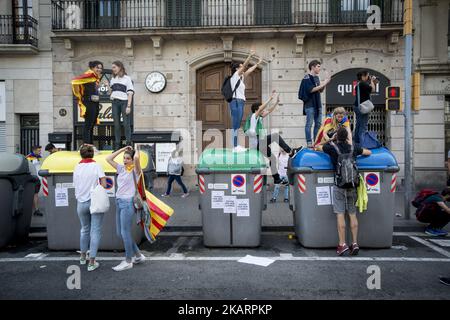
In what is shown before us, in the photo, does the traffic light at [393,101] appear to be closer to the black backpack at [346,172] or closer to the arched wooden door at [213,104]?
the black backpack at [346,172]

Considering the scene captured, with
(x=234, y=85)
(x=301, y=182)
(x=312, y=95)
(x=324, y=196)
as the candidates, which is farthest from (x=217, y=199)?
(x=312, y=95)

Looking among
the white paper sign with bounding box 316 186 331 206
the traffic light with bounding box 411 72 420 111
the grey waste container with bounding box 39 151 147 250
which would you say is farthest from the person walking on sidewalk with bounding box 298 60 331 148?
the grey waste container with bounding box 39 151 147 250

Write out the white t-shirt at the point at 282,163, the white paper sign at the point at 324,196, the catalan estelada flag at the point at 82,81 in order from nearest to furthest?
1. the white paper sign at the point at 324,196
2. the catalan estelada flag at the point at 82,81
3. the white t-shirt at the point at 282,163

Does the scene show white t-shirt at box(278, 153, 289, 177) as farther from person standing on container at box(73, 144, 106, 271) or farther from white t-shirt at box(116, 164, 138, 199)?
person standing on container at box(73, 144, 106, 271)

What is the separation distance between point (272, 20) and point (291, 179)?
28.5 ft

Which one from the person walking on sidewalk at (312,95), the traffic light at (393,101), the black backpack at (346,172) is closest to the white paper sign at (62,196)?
the black backpack at (346,172)

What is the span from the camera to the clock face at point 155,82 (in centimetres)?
1331

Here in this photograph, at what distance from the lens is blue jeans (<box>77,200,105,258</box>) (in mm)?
5047

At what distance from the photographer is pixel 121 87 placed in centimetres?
739

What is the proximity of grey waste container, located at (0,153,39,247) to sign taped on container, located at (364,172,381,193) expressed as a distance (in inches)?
244

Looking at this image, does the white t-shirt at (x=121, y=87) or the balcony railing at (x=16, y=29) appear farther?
the balcony railing at (x=16, y=29)

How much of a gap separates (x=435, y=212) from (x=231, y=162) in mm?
4195

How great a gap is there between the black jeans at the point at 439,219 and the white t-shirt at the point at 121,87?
668cm

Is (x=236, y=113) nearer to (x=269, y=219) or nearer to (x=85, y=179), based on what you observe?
(x=269, y=219)
